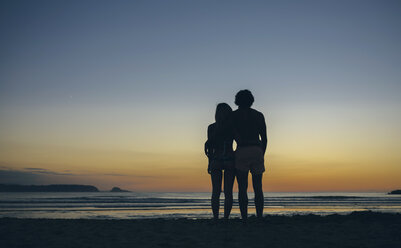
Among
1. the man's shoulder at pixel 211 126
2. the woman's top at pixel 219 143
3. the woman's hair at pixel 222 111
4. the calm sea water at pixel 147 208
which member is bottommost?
the calm sea water at pixel 147 208

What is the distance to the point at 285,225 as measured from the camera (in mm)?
6477

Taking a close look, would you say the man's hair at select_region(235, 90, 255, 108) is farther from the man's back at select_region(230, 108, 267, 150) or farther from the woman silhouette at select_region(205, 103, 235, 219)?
the woman silhouette at select_region(205, 103, 235, 219)

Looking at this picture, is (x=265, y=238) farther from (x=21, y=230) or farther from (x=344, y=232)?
(x=21, y=230)

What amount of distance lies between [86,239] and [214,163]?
2.67 meters

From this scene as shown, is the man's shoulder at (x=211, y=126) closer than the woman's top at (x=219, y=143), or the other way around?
the woman's top at (x=219, y=143)

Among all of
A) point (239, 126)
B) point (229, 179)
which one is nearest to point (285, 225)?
point (229, 179)

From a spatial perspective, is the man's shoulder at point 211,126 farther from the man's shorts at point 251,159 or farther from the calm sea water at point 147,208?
the calm sea water at point 147,208

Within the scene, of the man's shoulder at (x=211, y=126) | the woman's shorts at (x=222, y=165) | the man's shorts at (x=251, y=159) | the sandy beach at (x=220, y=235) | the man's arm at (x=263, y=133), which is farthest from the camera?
the man's shoulder at (x=211, y=126)

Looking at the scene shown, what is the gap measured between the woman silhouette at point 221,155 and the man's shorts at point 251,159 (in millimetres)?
302

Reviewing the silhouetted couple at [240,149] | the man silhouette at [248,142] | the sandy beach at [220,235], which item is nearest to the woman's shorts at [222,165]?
the silhouetted couple at [240,149]

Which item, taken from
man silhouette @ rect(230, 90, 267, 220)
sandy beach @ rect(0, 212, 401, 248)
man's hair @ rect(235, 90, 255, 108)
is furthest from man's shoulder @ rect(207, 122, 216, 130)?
sandy beach @ rect(0, 212, 401, 248)

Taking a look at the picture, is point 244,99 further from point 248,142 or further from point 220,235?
point 220,235

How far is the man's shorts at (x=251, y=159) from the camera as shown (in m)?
6.46

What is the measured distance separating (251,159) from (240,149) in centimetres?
26
